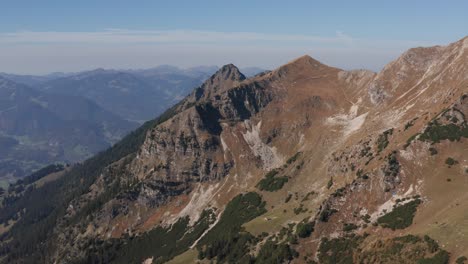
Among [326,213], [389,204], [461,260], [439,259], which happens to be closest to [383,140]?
[389,204]

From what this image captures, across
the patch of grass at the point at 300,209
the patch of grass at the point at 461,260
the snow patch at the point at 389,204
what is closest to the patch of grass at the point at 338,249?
the snow patch at the point at 389,204

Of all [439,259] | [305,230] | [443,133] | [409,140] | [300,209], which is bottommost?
[300,209]

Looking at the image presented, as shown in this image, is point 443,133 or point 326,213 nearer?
point 326,213

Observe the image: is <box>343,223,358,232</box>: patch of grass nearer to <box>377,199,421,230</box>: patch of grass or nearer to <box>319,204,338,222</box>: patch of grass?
<box>377,199,421,230</box>: patch of grass

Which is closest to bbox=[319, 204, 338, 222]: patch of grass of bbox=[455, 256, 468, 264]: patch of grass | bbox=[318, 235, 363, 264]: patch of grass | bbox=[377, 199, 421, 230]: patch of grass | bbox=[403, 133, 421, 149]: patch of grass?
bbox=[318, 235, 363, 264]: patch of grass

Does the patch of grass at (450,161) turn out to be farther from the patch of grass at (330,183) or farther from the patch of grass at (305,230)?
the patch of grass at (305,230)

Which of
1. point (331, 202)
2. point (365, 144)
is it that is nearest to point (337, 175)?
point (365, 144)

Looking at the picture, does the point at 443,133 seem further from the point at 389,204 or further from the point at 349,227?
the point at 349,227

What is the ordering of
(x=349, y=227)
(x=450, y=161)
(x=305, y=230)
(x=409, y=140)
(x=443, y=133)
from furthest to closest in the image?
1. (x=409, y=140)
2. (x=443, y=133)
3. (x=450, y=161)
4. (x=305, y=230)
5. (x=349, y=227)

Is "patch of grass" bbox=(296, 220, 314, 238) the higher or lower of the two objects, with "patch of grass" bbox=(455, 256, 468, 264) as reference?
lower
